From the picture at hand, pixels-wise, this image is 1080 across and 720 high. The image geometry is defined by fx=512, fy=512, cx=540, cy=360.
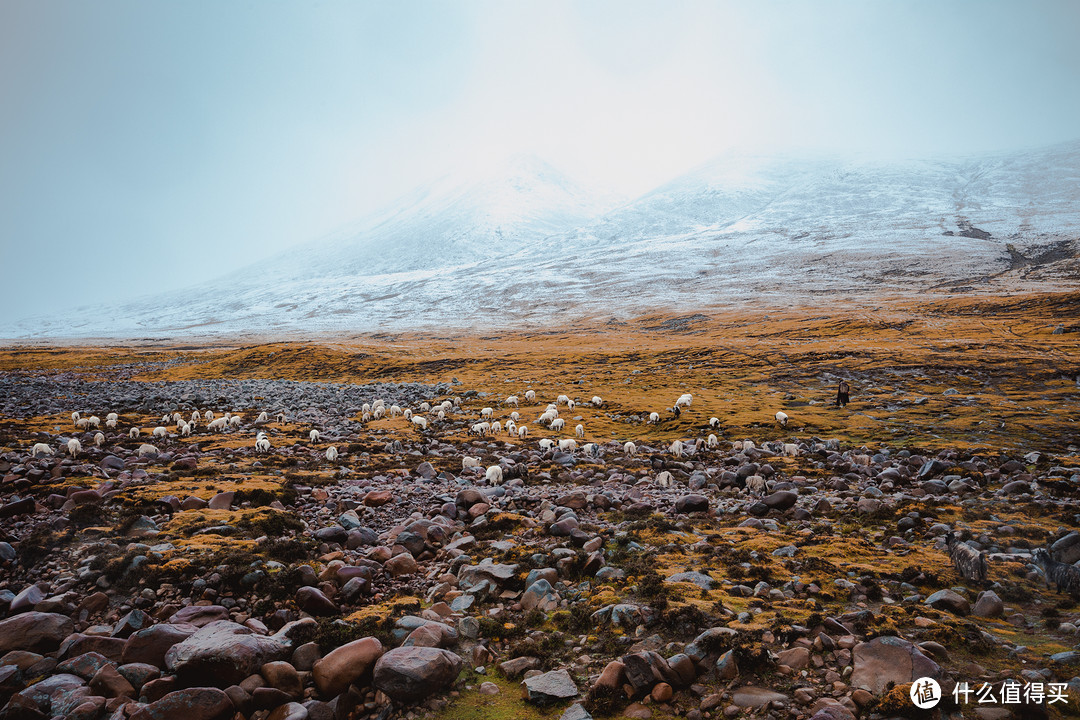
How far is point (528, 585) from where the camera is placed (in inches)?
283

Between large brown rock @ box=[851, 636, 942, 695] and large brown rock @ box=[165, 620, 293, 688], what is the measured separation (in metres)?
5.78

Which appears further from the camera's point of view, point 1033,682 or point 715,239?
point 715,239

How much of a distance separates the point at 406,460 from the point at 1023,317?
60624 millimetres

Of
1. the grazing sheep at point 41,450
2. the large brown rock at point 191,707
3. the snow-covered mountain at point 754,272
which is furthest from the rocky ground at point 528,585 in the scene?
the snow-covered mountain at point 754,272

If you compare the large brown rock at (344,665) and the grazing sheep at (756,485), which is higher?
the large brown rock at (344,665)

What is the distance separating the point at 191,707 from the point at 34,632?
240 cm

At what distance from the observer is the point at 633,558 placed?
791 centimetres

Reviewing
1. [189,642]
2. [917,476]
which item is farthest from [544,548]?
[917,476]

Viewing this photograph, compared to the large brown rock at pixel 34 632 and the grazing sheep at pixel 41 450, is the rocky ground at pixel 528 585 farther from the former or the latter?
the grazing sheep at pixel 41 450

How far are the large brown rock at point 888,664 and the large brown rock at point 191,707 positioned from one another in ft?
18.9

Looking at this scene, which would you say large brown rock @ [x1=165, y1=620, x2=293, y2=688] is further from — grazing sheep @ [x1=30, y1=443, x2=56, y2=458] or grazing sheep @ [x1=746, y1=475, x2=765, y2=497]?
grazing sheep @ [x1=30, y1=443, x2=56, y2=458]

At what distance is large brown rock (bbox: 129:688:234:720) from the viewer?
4406mm

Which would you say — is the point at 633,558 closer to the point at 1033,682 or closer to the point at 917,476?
the point at 1033,682

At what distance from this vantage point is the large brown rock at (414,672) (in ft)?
16.3
